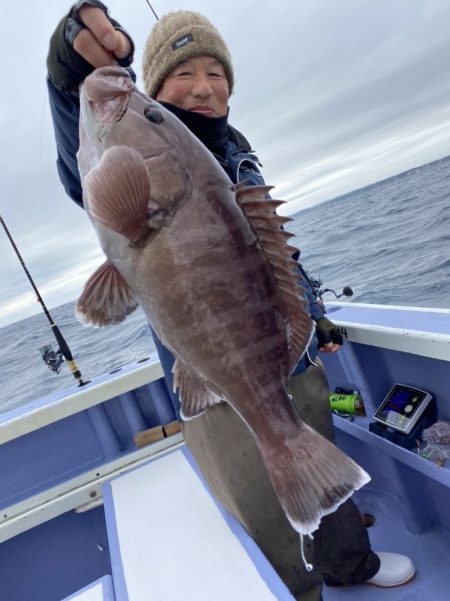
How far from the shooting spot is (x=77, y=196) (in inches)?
85.9

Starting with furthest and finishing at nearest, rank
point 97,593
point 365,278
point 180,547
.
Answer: point 365,278 < point 180,547 < point 97,593

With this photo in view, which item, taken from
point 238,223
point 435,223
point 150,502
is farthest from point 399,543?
point 435,223

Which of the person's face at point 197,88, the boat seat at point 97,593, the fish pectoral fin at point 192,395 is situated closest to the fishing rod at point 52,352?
the boat seat at point 97,593

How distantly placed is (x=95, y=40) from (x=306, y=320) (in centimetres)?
134

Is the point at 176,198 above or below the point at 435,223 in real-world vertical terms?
above

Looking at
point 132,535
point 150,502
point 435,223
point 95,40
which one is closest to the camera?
point 95,40

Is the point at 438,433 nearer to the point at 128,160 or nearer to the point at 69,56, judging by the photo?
the point at 128,160

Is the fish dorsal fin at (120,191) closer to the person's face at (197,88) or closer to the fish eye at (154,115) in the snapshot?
the fish eye at (154,115)

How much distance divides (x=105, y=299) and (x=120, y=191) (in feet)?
1.32

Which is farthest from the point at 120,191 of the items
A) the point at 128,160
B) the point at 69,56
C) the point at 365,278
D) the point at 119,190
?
the point at 365,278

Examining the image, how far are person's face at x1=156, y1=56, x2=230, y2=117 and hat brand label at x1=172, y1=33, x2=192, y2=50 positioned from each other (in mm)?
93

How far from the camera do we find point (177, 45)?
2.30m

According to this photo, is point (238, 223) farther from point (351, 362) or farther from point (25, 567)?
point (25, 567)

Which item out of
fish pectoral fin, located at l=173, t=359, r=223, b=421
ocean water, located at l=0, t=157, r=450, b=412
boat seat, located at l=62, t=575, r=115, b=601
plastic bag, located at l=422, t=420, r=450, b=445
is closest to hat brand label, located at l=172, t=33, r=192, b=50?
fish pectoral fin, located at l=173, t=359, r=223, b=421
